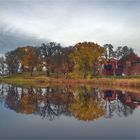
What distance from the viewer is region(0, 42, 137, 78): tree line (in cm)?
7138

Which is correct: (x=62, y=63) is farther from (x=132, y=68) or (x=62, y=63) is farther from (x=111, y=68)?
(x=132, y=68)

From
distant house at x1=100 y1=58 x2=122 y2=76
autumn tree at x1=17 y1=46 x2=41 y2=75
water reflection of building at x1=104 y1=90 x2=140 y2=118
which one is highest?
autumn tree at x1=17 y1=46 x2=41 y2=75

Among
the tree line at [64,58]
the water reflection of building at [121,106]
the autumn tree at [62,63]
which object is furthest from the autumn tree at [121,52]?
the water reflection of building at [121,106]

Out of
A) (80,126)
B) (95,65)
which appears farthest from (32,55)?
(80,126)

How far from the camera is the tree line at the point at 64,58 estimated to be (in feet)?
234

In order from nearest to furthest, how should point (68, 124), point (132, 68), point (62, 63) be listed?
point (68, 124), point (62, 63), point (132, 68)

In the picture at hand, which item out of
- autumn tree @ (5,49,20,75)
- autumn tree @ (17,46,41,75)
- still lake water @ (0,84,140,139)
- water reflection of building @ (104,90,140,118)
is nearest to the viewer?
still lake water @ (0,84,140,139)

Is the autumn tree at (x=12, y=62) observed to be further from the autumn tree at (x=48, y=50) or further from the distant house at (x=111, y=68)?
the distant house at (x=111, y=68)

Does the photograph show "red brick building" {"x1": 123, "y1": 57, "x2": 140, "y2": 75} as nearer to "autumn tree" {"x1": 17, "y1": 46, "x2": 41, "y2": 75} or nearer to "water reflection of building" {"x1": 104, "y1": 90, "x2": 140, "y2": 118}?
"autumn tree" {"x1": 17, "y1": 46, "x2": 41, "y2": 75}

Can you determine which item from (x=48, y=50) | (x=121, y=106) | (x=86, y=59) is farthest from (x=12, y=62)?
(x=121, y=106)

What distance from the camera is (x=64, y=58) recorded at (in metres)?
84.5

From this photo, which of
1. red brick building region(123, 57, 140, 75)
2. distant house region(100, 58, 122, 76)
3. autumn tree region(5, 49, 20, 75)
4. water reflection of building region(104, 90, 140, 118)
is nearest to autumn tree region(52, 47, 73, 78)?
distant house region(100, 58, 122, 76)

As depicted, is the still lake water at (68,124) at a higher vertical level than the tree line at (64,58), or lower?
lower

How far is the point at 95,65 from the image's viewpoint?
74.3 m
